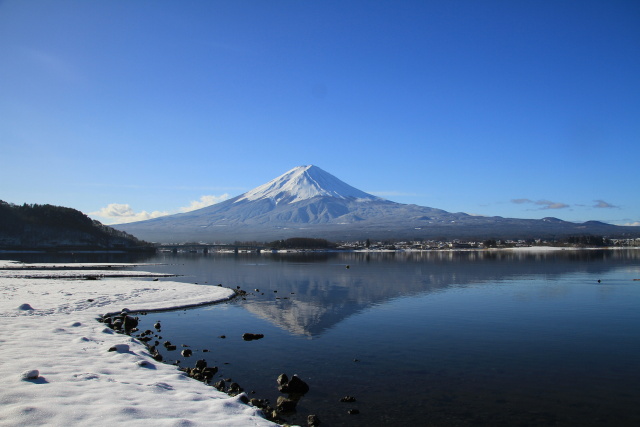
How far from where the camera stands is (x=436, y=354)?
1450 cm

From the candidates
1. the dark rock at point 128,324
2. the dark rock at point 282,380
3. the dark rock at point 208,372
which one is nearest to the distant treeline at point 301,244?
the dark rock at point 128,324

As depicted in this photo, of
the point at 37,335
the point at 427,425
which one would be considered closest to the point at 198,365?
the point at 37,335

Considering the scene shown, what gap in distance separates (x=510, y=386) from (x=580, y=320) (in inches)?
444

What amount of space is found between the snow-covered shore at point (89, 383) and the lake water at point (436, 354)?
5.58 ft

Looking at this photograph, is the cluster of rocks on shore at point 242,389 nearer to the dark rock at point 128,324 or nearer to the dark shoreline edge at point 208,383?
the dark shoreline edge at point 208,383

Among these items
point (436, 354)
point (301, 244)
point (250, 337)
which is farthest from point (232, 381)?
point (301, 244)

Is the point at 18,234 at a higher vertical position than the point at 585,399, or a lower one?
higher

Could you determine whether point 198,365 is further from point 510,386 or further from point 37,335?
point 510,386

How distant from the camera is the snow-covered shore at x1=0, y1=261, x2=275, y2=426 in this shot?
25.1 feet

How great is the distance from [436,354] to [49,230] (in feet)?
438

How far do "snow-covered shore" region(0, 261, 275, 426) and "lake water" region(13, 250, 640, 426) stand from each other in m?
1.70

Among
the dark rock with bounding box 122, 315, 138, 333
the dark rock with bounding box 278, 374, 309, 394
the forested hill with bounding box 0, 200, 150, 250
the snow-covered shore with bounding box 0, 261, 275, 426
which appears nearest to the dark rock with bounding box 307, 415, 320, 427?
the snow-covered shore with bounding box 0, 261, 275, 426

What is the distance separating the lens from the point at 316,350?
15.1 m

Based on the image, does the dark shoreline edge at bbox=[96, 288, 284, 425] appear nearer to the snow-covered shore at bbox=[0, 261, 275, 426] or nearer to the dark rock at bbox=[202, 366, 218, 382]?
the dark rock at bbox=[202, 366, 218, 382]
